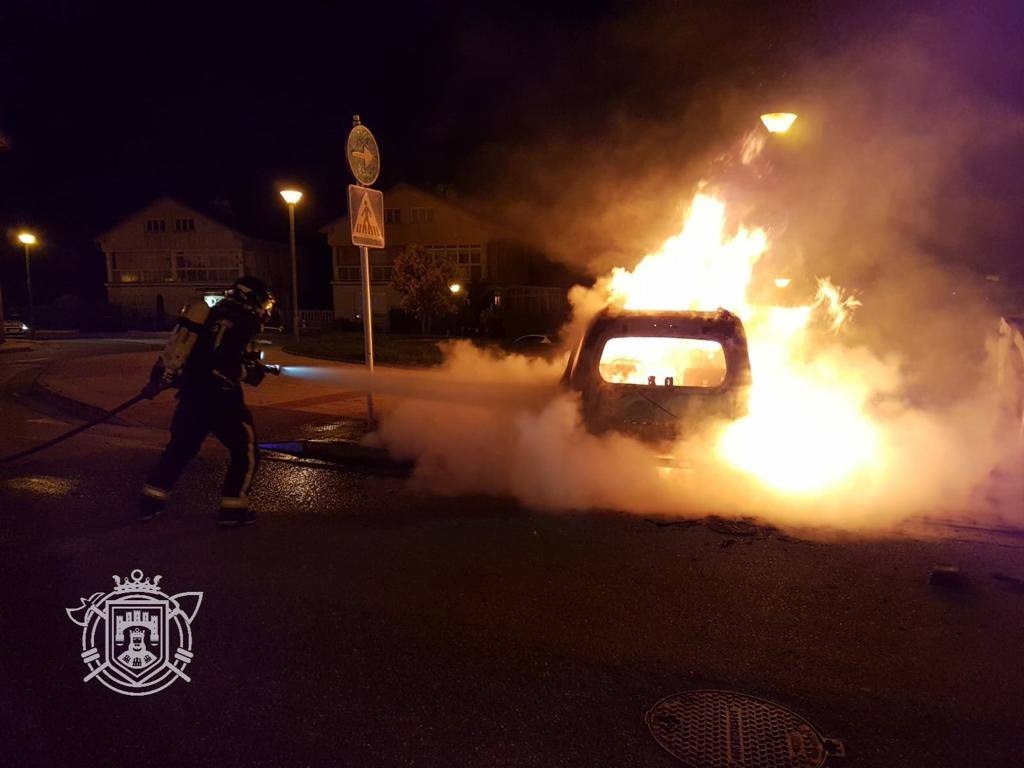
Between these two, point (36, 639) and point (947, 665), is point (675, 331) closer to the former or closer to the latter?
point (947, 665)

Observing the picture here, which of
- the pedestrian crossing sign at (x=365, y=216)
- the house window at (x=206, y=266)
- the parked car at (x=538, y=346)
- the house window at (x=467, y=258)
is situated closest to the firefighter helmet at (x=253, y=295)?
the pedestrian crossing sign at (x=365, y=216)

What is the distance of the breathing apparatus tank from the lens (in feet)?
17.1

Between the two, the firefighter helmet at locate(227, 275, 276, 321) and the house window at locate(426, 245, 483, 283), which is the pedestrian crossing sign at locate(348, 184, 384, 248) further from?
the house window at locate(426, 245, 483, 283)

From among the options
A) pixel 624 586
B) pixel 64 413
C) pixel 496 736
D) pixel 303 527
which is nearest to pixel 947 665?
pixel 624 586

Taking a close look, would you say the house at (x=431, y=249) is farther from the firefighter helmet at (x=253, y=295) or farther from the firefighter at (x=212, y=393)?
the firefighter at (x=212, y=393)

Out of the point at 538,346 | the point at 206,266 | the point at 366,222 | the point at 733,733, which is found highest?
the point at 206,266

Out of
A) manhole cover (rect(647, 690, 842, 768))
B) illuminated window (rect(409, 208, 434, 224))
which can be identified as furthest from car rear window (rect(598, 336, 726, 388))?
illuminated window (rect(409, 208, 434, 224))

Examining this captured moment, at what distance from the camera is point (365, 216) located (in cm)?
779

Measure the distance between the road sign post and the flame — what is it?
2706 mm

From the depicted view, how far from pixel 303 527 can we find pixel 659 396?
2.83 metres

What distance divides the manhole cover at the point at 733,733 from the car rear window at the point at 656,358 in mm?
3628

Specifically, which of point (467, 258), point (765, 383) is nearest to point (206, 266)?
point (467, 258)

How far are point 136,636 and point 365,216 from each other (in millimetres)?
5149

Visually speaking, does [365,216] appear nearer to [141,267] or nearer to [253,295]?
[253,295]
